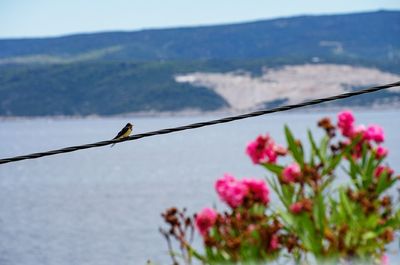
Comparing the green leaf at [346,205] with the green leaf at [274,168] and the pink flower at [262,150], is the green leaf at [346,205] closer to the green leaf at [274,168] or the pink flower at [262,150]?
the green leaf at [274,168]

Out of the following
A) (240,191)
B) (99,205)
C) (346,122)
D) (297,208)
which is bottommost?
(297,208)

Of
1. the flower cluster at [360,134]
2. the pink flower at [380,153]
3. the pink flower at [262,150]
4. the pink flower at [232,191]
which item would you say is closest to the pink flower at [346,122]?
the flower cluster at [360,134]

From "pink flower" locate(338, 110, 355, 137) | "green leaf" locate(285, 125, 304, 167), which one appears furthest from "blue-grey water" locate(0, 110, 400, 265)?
"green leaf" locate(285, 125, 304, 167)

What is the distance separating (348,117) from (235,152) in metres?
159

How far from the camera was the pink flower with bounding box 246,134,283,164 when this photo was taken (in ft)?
15.4

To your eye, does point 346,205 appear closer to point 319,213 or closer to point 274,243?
point 319,213

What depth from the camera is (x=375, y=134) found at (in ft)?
15.5

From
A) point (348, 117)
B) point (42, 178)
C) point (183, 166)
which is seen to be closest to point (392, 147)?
point (183, 166)

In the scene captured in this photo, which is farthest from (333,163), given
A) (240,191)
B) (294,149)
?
(240,191)

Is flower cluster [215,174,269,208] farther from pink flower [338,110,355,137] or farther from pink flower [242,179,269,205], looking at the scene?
pink flower [338,110,355,137]

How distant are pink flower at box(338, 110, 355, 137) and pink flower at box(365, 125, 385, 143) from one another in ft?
0.28

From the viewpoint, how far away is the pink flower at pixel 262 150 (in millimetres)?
4691

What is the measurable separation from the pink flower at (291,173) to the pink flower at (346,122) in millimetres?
491

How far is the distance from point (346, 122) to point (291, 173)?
1.85 feet
